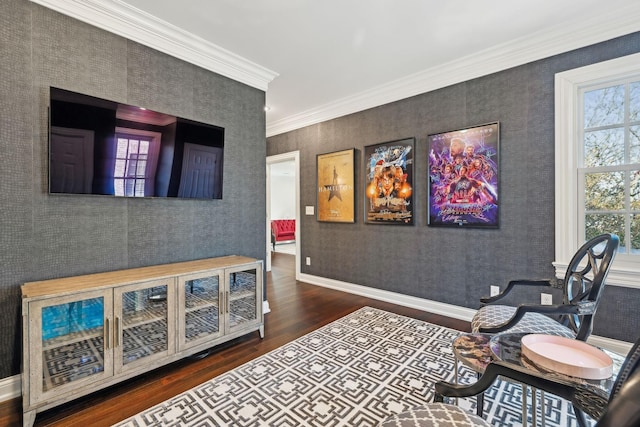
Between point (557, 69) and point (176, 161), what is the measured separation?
3.39m

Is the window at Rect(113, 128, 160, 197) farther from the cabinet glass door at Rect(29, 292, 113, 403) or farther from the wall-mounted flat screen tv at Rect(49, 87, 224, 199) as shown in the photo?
the cabinet glass door at Rect(29, 292, 113, 403)

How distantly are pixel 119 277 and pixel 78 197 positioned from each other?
0.65m

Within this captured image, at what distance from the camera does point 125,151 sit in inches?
87.7

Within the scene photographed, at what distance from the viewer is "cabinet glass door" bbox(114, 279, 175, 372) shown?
6.19 ft

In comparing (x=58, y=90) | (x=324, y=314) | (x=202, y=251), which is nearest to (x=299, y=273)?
(x=324, y=314)

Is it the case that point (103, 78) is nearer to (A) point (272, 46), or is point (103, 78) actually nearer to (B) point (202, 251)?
(A) point (272, 46)

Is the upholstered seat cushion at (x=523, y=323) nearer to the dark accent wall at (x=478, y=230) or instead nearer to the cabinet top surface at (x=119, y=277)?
the dark accent wall at (x=478, y=230)

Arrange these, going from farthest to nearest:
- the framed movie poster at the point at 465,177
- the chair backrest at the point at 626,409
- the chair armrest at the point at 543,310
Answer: the framed movie poster at the point at 465,177
the chair armrest at the point at 543,310
the chair backrest at the point at 626,409

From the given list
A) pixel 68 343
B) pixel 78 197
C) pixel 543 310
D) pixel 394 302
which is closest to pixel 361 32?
pixel 543 310

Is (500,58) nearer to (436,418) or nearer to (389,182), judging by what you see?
(389,182)

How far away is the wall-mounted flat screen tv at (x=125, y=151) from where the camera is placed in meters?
1.99

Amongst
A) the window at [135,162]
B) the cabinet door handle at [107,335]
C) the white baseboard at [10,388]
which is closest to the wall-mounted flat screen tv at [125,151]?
the window at [135,162]

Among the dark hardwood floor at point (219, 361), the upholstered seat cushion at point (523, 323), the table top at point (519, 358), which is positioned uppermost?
the table top at point (519, 358)

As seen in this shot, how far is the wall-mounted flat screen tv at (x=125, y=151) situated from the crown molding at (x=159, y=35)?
59cm
